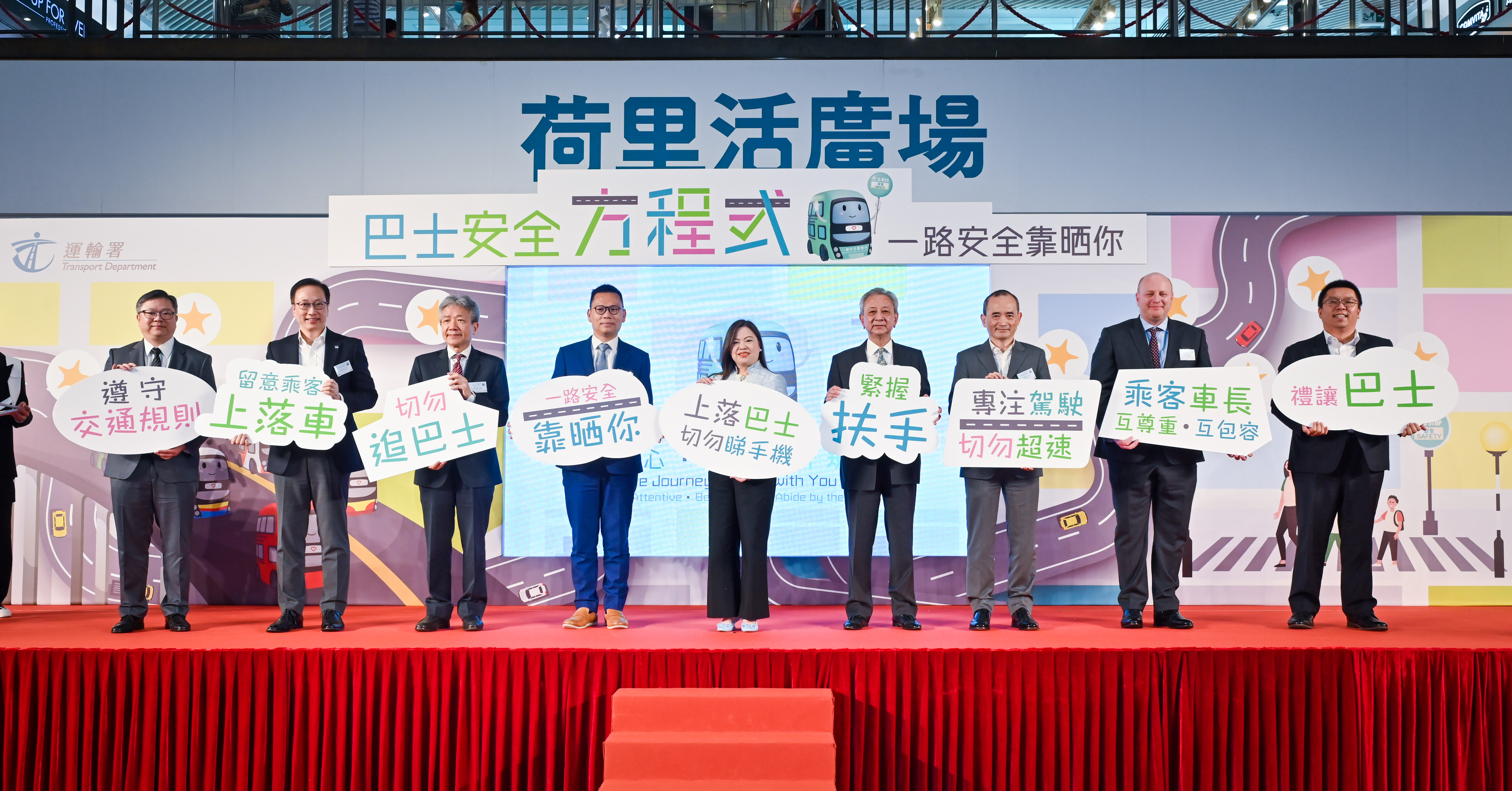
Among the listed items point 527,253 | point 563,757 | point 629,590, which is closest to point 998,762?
point 563,757

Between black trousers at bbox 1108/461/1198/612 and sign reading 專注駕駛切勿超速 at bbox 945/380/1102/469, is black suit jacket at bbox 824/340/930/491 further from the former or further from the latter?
black trousers at bbox 1108/461/1198/612

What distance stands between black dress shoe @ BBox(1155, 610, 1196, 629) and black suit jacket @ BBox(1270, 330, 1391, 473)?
0.80 m

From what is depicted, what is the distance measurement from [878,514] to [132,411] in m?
3.13

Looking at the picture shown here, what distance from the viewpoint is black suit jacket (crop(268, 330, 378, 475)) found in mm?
3955

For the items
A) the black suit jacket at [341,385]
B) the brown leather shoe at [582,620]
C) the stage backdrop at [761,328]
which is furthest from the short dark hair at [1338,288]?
the black suit jacket at [341,385]

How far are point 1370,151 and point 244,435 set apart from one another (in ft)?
18.4

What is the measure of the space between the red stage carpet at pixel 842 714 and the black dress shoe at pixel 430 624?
38 cm

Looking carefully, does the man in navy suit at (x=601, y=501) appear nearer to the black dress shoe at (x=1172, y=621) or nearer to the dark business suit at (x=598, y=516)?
the dark business suit at (x=598, y=516)

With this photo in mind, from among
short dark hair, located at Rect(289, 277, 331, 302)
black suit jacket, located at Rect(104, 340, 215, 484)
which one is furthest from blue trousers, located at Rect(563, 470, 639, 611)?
black suit jacket, located at Rect(104, 340, 215, 484)

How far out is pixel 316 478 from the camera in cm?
397

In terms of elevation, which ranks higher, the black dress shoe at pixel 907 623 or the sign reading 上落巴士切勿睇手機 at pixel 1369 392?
the sign reading 上落巴士切勿睇手機 at pixel 1369 392

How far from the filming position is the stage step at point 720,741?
303 centimetres

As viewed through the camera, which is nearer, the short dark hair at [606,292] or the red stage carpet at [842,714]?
the red stage carpet at [842,714]

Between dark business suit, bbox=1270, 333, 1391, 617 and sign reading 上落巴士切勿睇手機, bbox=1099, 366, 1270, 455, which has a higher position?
sign reading 上落巴士切勿睇手機, bbox=1099, 366, 1270, 455
